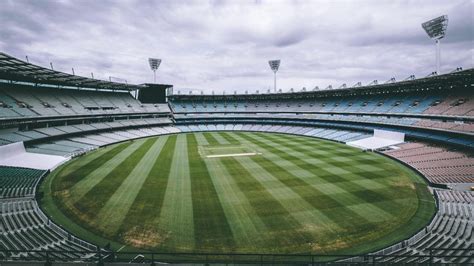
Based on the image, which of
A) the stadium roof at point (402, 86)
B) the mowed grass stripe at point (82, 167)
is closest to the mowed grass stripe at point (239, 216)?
the mowed grass stripe at point (82, 167)

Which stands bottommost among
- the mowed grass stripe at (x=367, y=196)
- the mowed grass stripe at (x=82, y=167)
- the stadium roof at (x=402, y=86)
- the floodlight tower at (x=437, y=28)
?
the mowed grass stripe at (x=367, y=196)

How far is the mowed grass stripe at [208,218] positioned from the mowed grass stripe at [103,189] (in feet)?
23.1

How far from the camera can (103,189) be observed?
24.4 meters

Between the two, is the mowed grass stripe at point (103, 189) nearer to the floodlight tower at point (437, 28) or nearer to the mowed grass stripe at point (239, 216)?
the mowed grass stripe at point (239, 216)

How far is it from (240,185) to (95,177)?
15.2 meters

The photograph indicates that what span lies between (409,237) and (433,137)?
29.4 meters

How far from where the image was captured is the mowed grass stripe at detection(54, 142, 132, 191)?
2689cm

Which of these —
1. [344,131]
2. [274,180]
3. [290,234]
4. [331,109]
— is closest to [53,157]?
[274,180]

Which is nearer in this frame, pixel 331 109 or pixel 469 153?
pixel 469 153

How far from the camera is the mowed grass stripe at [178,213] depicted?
15.7 m

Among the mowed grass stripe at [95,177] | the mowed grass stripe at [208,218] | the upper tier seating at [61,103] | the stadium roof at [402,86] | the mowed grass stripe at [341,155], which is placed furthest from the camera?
the upper tier seating at [61,103]


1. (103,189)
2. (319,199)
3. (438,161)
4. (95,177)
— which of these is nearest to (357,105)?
(438,161)

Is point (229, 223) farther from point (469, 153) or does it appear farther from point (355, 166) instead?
point (469, 153)

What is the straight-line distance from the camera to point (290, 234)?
16484 mm
